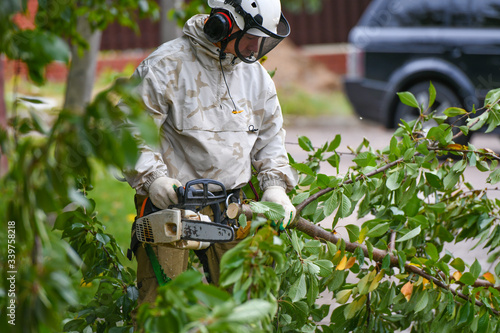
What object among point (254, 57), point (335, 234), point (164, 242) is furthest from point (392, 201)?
point (164, 242)

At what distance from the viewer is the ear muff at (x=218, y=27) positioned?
8.69ft

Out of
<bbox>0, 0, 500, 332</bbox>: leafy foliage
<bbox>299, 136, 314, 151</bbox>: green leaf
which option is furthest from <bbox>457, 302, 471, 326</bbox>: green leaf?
<bbox>299, 136, 314, 151</bbox>: green leaf

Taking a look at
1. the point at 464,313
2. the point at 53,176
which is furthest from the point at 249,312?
the point at 464,313

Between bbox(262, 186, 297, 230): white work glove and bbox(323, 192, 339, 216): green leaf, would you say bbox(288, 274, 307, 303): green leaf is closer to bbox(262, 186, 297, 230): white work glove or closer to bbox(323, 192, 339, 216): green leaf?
bbox(262, 186, 297, 230): white work glove

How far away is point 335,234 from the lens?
3209 mm

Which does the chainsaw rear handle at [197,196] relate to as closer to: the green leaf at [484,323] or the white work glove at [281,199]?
the white work glove at [281,199]

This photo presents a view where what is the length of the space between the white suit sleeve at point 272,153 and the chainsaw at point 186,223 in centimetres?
33

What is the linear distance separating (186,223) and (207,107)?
57 cm

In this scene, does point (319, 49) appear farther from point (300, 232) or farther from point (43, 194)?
point (43, 194)

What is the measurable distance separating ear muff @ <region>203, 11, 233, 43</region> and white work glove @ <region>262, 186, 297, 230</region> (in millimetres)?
672

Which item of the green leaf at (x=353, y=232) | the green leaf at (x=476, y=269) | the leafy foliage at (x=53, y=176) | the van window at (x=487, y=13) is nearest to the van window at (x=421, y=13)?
the van window at (x=487, y=13)

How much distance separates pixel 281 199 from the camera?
109 inches

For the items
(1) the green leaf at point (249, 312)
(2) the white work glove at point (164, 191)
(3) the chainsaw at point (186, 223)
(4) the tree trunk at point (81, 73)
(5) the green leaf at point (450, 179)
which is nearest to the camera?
(1) the green leaf at point (249, 312)

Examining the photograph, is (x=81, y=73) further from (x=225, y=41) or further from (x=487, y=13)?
(x=487, y=13)
